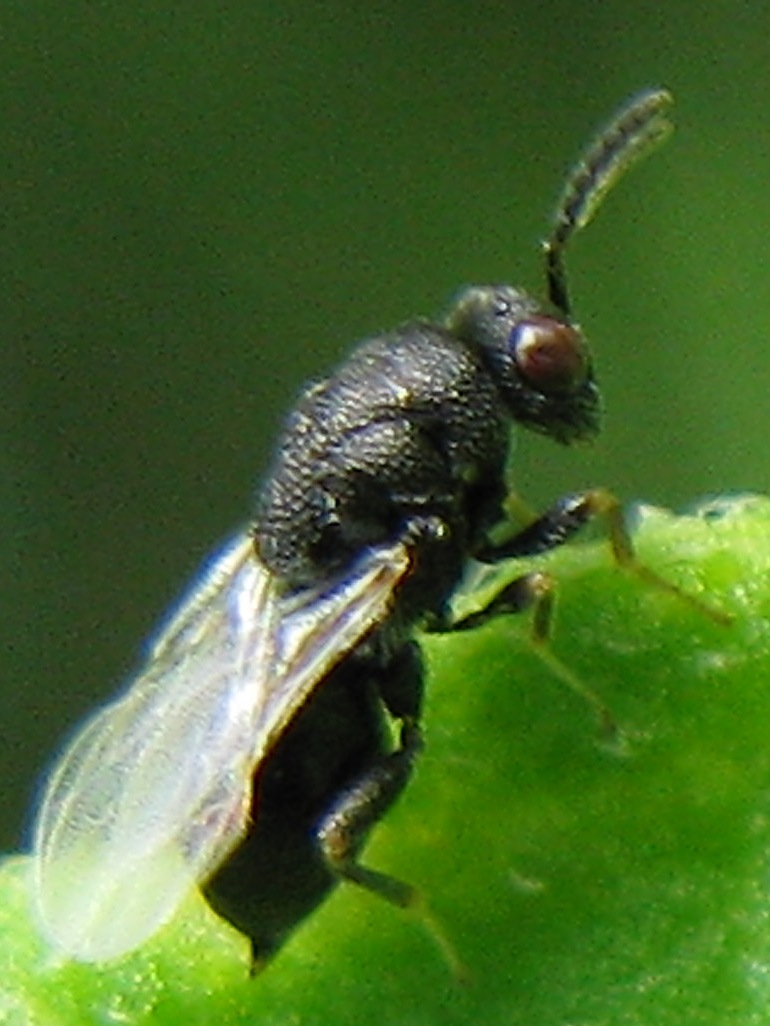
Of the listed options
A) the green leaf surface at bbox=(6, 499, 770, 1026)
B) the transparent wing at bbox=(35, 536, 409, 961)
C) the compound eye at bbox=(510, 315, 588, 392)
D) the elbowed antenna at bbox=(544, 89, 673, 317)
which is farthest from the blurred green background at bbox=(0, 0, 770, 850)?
the green leaf surface at bbox=(6, 499, 770, 1026)

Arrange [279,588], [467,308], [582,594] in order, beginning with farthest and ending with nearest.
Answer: [467,308]
[279,588]
[582,594]

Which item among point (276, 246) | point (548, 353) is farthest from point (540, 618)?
point (276, 246)

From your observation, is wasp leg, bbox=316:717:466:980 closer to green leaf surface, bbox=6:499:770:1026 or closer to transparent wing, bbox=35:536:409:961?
green leaf surface, bbox=6:499:770:1026

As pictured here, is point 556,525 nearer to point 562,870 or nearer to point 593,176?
point 593,176

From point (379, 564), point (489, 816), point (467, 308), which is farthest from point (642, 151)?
point (489, 816)

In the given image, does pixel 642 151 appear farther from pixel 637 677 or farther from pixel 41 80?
pixel 41 80

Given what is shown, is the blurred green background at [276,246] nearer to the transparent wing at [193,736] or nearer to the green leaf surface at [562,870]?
the transparent wing at [193,736]
